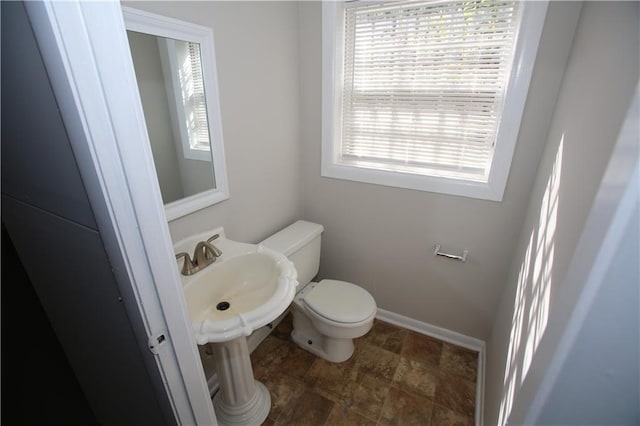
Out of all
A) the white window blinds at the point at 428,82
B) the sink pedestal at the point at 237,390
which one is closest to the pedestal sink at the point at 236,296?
the sink pedestal at the point at 237,390

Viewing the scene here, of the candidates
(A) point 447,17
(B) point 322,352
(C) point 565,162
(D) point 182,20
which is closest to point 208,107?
Answer: (D) point 182,20

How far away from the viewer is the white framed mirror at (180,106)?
101cm

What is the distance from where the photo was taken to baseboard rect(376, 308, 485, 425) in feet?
5.50

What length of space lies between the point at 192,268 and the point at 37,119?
73 cm

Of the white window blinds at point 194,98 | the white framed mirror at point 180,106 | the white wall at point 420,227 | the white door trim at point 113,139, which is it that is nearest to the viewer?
the white door trim at point 113,139

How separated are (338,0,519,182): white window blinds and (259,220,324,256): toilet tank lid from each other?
1.74ft

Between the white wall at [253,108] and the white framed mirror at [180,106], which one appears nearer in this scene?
the white framed mirror at [180,106]

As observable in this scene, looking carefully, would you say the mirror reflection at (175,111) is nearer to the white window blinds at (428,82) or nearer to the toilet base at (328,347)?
the white window blinds at (428,82)

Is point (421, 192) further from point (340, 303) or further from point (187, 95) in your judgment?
point (187, 95)

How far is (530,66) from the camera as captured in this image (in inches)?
48.6

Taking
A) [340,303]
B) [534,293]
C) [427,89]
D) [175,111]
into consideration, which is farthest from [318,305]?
[427,89]

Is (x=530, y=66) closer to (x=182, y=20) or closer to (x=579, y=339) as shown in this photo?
(x=579, y=339)

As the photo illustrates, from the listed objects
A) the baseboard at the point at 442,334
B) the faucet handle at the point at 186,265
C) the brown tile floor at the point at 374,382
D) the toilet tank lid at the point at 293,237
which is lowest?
the brown tile floor at the point at 374,382

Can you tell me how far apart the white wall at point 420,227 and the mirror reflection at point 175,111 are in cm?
77
